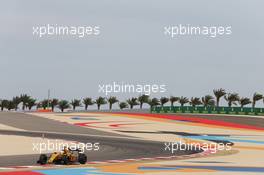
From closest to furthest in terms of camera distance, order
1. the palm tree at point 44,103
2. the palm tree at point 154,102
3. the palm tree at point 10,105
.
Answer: the palm tree at point 154,102 → the palm tree at point 44,103 → the palm tree at point 10,105

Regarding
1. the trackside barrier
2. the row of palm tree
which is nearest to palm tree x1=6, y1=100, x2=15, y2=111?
the row of palm tree

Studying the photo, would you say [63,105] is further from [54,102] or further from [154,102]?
[154,102]

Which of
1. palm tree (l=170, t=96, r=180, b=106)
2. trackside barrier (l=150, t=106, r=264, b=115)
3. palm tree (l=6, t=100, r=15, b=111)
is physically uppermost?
palm tree (l=170, t=96, r=180, b=106)

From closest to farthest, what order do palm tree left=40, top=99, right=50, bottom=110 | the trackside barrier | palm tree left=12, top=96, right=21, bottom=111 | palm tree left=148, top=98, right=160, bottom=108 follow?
1. the trackside barrier
2. palm tree left=148, top=98, right=160, bottom=108
3. palm tree left=40, top=99, right=50, bottom=110
4. palm tree left=12, top=96, right=21, bottom=111

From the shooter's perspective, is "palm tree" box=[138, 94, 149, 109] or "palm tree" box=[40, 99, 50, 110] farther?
"palm tree" box=[40, 99, 50, 110]

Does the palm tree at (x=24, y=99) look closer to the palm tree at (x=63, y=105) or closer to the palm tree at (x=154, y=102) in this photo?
the palm tree at (x=63, y=105)

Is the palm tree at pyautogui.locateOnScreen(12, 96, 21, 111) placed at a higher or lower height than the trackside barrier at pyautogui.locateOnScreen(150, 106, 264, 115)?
higher

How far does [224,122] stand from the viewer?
238 ft

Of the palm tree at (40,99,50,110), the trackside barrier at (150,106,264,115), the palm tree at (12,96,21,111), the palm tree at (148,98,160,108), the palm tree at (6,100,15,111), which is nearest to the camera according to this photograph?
the trackside barrier at (150,106,264,115)

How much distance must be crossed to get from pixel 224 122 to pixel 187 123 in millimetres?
5823

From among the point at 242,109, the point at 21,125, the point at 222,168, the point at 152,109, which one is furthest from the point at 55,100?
the point at 222,168

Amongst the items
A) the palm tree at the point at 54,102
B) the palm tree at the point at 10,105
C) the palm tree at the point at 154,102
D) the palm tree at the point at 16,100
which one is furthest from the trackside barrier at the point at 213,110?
the palm tree at the point at 10,105

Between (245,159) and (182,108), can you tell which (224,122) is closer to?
(182,108)

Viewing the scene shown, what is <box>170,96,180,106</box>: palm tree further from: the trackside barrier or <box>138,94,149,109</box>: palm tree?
the trackside barrier
